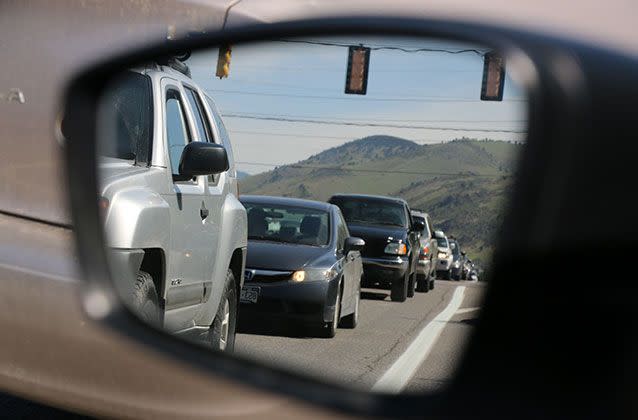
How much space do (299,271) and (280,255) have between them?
6.0 inches

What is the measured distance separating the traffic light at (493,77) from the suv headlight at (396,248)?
33.9ft

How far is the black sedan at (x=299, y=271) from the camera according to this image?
5.12 m

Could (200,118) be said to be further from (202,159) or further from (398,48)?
(398,48)

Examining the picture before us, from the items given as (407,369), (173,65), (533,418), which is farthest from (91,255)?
(533,418)

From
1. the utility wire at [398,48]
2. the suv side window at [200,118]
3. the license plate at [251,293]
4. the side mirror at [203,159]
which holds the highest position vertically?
the utility wire at [398,48]

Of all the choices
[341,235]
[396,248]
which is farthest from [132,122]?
[396,248]

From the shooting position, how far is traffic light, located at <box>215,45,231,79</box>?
A: 2424mm

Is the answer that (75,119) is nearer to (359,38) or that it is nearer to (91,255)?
(91,255)

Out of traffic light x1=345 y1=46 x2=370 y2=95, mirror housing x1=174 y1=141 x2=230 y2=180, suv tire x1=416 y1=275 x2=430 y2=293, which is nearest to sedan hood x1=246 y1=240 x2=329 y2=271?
mirror housing x1=174 y1=141 x2=230 y2=180

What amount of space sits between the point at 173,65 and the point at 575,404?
173 cm

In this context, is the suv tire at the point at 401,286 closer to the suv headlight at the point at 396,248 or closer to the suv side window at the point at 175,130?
the suv headlight at the point at 396,248

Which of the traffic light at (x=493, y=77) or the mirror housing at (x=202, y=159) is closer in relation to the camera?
the traffic light at (x=493, y=77)

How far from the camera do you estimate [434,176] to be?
216 cm

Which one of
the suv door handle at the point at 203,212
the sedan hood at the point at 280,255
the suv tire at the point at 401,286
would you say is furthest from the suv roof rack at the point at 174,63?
the suv tire at the point at 401,286
